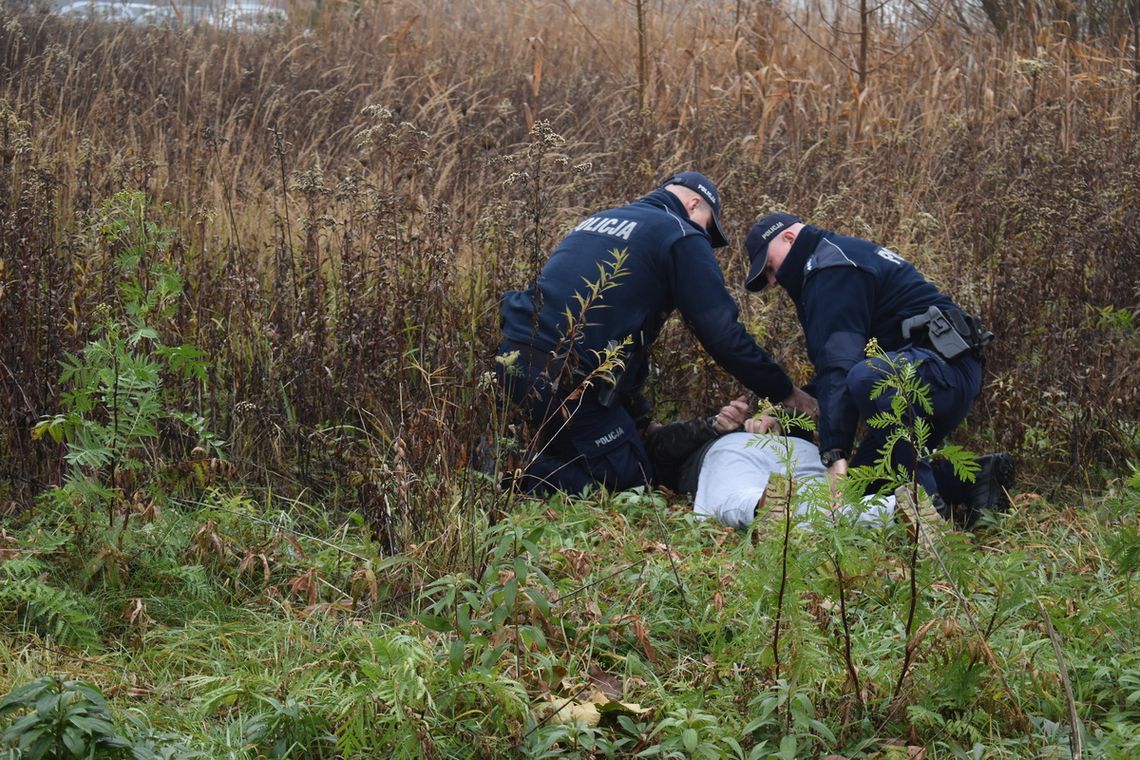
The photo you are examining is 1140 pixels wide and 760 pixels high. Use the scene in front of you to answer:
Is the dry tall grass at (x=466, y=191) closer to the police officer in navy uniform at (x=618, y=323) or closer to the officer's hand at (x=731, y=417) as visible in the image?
the police officer in navy uniform at (x=618, y=323)

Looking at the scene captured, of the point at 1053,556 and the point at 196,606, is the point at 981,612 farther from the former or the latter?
the point at 196,606

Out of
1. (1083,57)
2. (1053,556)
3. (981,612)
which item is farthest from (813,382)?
(1083,57)

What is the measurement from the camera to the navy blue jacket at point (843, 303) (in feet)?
15.3

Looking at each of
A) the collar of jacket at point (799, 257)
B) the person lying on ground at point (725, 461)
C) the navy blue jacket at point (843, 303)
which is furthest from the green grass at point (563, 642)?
the collar of jacket at point (799, 257)

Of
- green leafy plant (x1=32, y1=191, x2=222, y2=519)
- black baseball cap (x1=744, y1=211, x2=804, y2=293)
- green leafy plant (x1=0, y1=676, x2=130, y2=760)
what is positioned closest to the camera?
green leafy plant (x1=0, y1=676, x2=130, y2=760)

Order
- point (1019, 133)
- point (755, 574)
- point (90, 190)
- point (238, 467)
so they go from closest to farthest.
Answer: point (755, 574)
point (238, 467)
point (90, 190)
point (1019, 133)

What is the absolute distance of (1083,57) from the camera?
8.57 m

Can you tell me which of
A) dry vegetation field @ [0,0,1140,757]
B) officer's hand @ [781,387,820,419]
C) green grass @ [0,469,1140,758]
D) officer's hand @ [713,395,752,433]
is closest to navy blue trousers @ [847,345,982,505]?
officer's hand @ [781,387,820,419]

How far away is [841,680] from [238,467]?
258 centimetres

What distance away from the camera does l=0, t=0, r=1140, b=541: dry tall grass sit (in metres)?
4.59

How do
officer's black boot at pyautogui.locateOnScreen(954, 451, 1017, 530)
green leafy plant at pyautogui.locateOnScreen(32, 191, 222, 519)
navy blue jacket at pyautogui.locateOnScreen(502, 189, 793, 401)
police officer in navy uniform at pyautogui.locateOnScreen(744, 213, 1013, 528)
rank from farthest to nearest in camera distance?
navy blue jacket at pyautogui.locateOnScreen(502, 189, 793, 401)
officer's black boot at pyautogui.locateOnScreen(954, 451, 1017, 530)
police officer in navy uniform at pyautogui.locateOnScreen(744, 213, 1013, 528)
green leafy plant at pyautogui.locateOnScreen(32, 191, 222, 519)

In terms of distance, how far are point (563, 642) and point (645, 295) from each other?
201 cm

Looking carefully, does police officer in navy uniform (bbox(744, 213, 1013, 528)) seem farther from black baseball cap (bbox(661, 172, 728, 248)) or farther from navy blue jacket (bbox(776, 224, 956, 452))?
black baseball cap (bbox(661, 172, 728, 248))

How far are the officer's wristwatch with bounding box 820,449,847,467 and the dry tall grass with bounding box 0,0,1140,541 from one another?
0.89 m
